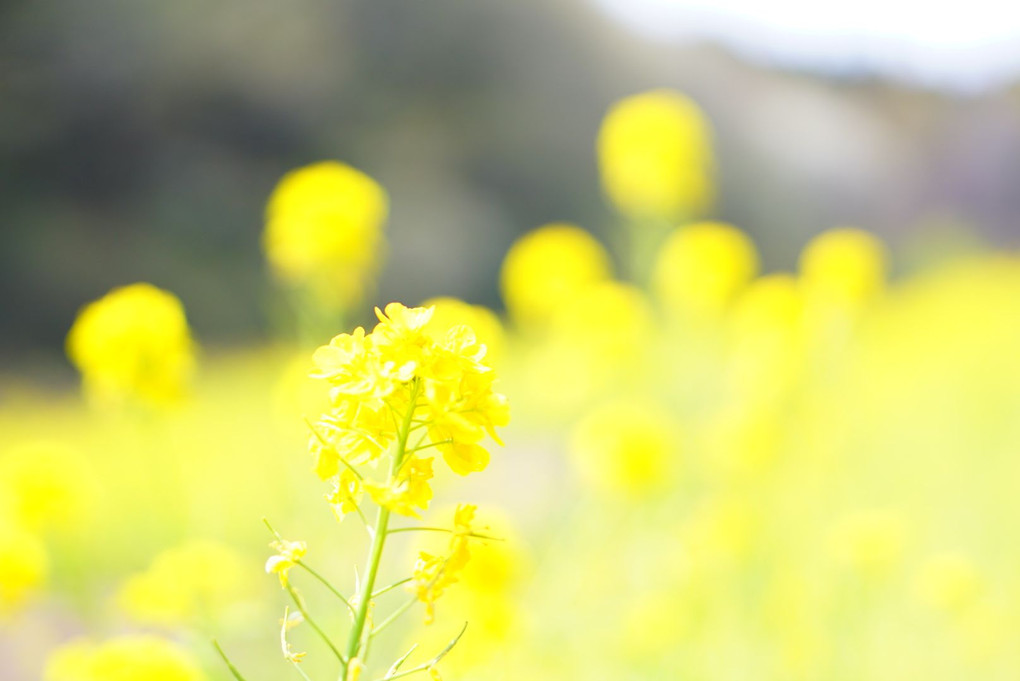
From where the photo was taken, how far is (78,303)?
4.56 m

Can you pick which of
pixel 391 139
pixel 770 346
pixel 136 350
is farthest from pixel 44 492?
pixel 391 139

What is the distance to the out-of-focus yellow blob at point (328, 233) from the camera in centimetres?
200

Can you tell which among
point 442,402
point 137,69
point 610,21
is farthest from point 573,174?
point 442,402

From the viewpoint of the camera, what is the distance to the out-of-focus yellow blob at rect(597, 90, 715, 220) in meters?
2.76

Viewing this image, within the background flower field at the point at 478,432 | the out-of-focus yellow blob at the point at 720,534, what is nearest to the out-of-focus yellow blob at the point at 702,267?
the background flower field at the point at 478,432

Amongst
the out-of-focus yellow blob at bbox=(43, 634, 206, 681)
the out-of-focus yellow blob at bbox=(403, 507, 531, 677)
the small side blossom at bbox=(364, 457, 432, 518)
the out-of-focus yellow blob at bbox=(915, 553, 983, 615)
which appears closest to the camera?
the small side blossom at bbox=(364, 457, 432, 518)

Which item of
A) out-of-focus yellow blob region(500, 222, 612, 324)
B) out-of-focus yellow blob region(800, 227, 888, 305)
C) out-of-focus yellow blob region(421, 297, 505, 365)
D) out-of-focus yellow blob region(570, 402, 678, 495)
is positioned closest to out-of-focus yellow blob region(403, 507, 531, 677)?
out-of-focus yellow blob region(421, 297, 505, 365)

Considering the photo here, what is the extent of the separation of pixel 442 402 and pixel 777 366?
2401 millimetres

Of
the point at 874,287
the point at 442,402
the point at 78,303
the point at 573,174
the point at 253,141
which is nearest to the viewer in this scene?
the point at 442,402

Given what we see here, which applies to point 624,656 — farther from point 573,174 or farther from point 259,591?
point 573,174

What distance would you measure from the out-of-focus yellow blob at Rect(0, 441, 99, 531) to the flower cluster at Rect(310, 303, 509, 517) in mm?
1427

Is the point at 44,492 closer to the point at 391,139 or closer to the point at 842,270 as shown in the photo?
the point at 842,270

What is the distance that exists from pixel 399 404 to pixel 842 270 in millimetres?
2601

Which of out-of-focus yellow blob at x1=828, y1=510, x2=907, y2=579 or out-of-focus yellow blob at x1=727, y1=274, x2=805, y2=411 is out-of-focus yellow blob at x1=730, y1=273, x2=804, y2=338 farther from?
out-of-focus yellow blob at x1=828, y1=510, x2=907, y2=579
